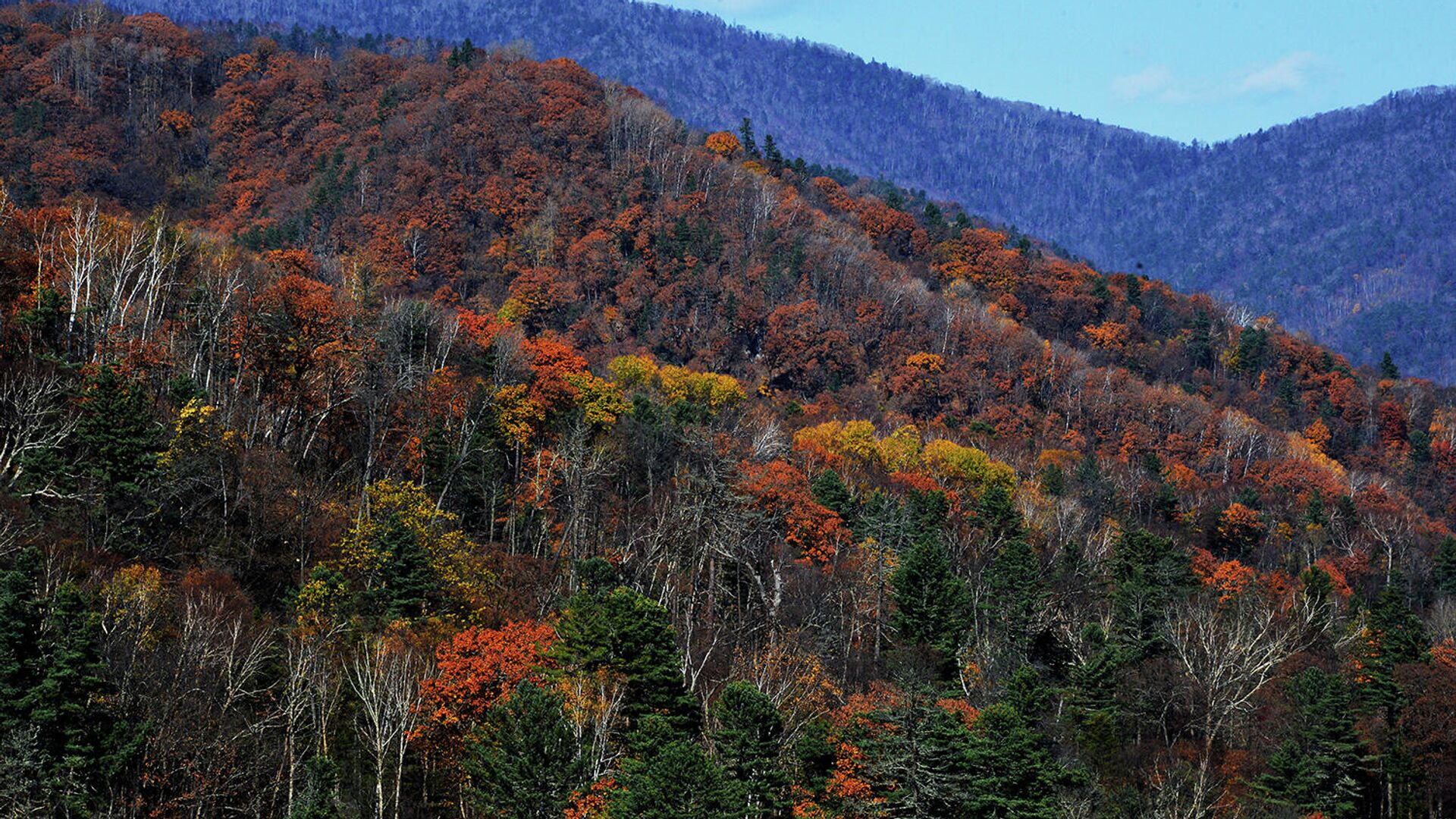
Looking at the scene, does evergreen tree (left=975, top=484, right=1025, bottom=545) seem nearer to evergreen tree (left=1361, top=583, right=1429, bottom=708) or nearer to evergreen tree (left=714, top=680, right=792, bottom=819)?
evergreen tree (left=1361, top=583, right=1429, bottom=708)

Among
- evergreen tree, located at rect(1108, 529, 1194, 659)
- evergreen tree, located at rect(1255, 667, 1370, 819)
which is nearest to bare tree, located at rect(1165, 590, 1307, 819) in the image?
evergreen tree, located at rect(1108, 529, 1194, 659)

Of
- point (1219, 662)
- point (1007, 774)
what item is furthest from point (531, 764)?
point (1219, 662)

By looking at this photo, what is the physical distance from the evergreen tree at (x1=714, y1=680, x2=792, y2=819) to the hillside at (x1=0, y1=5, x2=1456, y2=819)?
124mm

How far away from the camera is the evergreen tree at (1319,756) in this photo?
48.1 m

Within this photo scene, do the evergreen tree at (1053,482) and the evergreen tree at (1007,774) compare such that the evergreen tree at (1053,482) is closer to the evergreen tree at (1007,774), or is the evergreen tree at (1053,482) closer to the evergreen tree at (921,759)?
the evergreen tree at (1007,774)

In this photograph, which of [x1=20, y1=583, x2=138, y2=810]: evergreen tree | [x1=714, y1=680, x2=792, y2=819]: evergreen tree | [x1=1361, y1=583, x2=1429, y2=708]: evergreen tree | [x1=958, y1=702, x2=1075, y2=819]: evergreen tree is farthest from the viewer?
[x1=1361, y1=583, x2=1429, y2=708]: evergreen tree

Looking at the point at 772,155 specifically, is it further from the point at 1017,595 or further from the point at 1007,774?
the point at 1007,774

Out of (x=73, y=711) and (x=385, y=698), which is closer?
(x=73, y=711)

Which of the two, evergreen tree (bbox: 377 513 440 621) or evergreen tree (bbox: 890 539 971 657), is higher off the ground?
evergreen tree (bbox: 377 513 440 621)

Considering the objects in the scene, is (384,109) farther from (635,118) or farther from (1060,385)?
(1060,385)

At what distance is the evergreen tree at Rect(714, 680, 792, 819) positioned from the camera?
35438 millimetres

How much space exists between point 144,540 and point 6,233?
80.5 feet

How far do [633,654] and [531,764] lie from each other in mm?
6159

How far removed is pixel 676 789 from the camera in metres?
32.3
